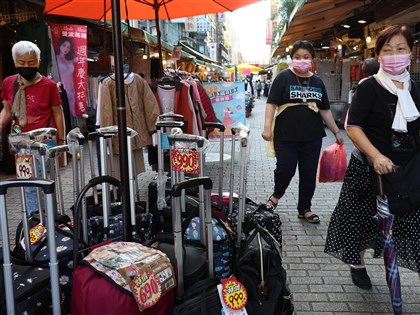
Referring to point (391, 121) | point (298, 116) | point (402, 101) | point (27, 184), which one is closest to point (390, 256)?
point (391, 121)

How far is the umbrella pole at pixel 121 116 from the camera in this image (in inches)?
93.0

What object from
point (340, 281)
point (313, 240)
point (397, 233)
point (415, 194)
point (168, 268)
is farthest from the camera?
point (313, 240)

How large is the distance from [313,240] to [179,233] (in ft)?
7.78

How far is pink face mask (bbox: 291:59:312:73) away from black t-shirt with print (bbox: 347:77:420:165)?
1.47m

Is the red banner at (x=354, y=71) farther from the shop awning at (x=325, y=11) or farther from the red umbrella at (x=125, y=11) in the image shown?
the red umbrella at (x=125, y=11)

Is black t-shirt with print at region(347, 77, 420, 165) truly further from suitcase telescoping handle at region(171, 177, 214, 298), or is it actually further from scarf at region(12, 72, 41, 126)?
scarf at region(12, 72, 41, 126)

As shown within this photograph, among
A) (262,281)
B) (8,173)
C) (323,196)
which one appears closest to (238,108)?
Answer: (323,196)

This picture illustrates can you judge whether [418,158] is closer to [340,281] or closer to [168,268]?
[340,281]

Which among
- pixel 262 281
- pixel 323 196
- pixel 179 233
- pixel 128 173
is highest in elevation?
pixel 128 173

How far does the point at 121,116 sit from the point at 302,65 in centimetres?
229

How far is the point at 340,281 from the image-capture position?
3.21 metres

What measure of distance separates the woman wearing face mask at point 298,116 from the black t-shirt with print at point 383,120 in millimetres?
1479

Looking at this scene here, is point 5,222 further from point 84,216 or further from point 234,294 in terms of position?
point 234,294

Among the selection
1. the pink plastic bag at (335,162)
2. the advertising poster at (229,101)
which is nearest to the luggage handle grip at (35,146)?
the pink plastic bag at (335,162)
